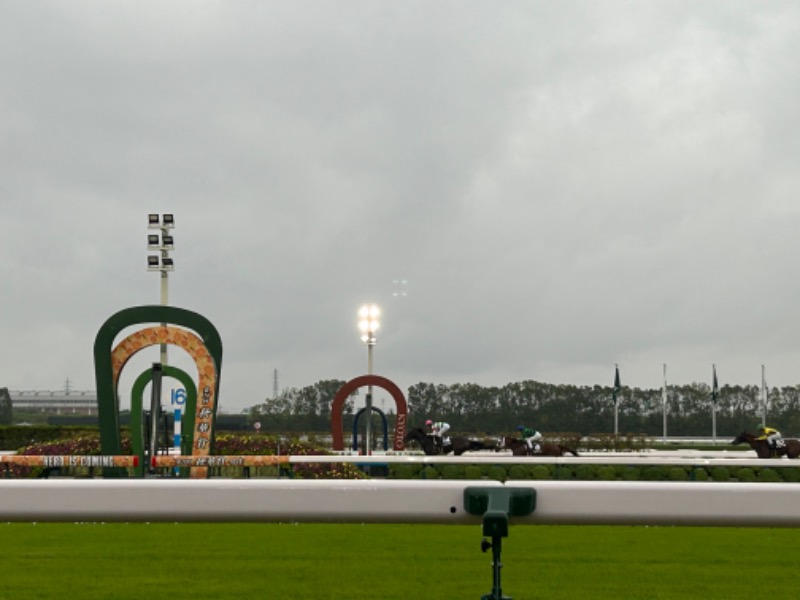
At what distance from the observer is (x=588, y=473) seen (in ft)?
65.7

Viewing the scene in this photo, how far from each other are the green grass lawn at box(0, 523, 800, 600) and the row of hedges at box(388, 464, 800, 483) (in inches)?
420

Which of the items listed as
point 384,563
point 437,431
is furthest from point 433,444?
point 384,563

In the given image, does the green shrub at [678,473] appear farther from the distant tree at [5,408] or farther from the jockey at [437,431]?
the distant tree at [5,408]

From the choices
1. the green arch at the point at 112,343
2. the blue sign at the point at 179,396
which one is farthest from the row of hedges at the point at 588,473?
the blue sign at the point at 179,396

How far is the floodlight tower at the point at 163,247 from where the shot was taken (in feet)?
93.1

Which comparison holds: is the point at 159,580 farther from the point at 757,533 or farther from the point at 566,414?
the point at 566,414

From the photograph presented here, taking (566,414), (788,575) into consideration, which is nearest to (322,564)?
(788,575)

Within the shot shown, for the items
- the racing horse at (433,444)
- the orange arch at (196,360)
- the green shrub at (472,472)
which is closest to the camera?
the orange arch at (196,360)

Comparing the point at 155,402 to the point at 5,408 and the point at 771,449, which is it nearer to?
the point at 771,449

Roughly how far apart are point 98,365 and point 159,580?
49.0 ft

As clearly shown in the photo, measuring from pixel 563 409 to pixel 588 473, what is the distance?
6034 cm

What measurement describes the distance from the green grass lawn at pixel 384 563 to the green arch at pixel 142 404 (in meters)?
10.7

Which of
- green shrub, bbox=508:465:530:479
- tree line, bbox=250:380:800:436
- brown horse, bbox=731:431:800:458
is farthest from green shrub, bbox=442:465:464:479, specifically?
tree line, bbox=250:380:800:436

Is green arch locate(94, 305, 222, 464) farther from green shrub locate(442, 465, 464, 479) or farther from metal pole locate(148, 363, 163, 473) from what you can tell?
green shrub locate(442, 465, 464, 479)
